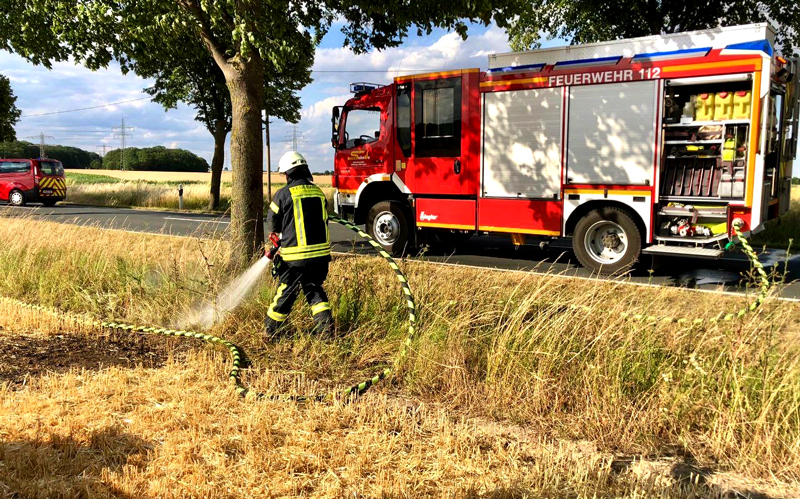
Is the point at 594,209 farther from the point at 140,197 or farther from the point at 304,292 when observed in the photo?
the point at 140,197

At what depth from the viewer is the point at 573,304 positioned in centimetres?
436

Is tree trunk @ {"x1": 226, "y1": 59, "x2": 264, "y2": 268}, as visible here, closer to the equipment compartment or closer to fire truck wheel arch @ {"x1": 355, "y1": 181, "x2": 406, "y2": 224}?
fire truck wheel arch @ {"x1": 355, "y1": 181, "x2": 406, "y2": 224}

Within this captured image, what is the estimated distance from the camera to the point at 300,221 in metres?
4.93

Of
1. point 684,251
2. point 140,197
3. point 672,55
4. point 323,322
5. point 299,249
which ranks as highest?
point 672,55

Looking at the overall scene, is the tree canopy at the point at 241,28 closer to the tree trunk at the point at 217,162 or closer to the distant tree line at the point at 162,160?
the tree trunk at the point at 217,162

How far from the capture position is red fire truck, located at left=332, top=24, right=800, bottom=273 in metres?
7.86

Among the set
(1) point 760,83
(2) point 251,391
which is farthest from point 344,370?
(1) point 760,83

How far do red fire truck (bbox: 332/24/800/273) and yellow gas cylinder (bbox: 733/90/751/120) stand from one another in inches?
0.5

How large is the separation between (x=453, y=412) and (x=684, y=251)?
565 cm

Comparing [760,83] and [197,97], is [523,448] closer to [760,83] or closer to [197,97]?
[760,83]

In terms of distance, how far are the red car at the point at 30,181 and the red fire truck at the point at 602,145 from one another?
2006 cm

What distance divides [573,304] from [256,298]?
2836mm

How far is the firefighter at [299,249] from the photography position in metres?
4.93

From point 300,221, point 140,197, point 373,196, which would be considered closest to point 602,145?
point 373,196
